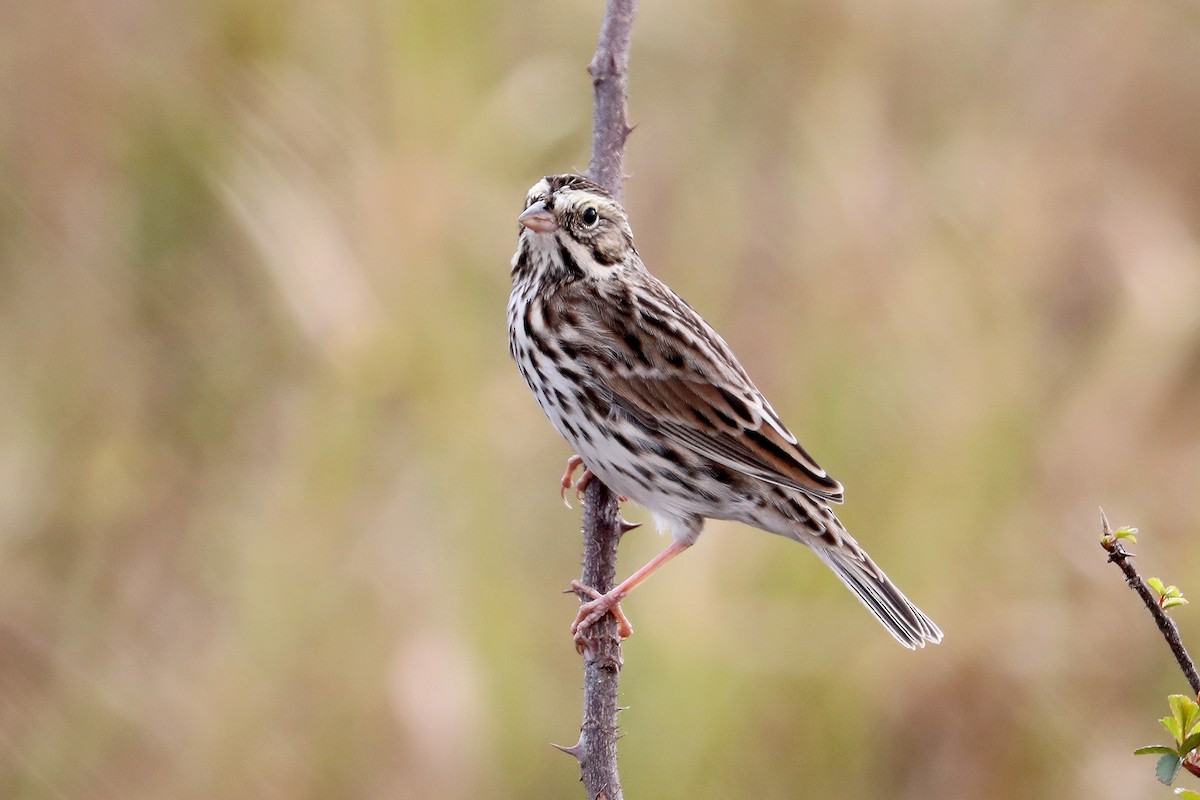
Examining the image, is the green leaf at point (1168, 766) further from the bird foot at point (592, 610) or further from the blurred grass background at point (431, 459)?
the blurred grass background at point (431, 459)

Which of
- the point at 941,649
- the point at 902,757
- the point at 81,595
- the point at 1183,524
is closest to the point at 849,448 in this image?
the point at 941,649

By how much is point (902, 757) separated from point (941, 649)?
1.17 ft

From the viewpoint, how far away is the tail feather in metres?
3.56

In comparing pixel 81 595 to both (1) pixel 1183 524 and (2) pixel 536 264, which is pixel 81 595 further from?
(1) pixel 1183 524

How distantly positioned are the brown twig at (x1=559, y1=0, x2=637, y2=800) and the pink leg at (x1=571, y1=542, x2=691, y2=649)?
1.0 inches

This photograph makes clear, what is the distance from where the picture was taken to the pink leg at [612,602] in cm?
323

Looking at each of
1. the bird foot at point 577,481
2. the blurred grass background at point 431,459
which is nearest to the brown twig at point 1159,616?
the bird foot at point 577,481

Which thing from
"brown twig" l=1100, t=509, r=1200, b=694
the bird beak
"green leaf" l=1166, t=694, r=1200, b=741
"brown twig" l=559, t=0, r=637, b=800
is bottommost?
"green leaf" l=1166, t=694, r=1200, b=741

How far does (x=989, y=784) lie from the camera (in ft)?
13.9

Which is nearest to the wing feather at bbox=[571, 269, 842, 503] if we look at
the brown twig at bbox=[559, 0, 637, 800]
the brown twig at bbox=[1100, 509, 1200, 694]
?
the brown twig at bbox=[559, 0, 637, 800]

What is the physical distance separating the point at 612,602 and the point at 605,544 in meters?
0.28

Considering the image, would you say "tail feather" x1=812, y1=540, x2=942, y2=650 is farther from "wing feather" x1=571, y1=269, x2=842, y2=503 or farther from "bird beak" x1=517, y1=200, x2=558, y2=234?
"bird beak" x1=517, y1=200, x2=558, y2=234

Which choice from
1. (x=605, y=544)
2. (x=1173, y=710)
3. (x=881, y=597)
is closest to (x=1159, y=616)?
(x=1173, y=710)

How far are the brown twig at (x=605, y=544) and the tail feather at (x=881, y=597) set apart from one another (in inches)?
26.7
